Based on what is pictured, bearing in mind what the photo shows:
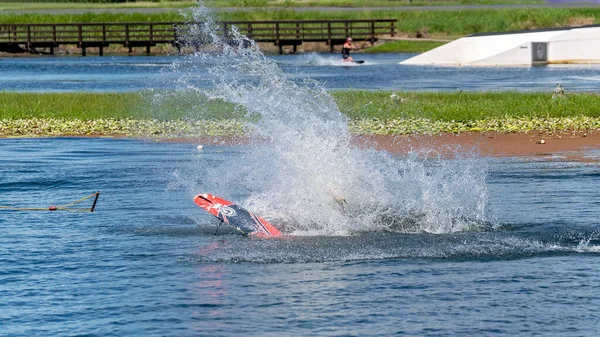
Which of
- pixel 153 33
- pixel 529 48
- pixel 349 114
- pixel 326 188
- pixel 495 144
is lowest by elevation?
pixel 495 144

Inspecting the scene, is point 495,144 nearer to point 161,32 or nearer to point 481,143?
point 481,143

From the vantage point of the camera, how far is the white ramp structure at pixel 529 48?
5466cm

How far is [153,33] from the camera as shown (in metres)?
76.1

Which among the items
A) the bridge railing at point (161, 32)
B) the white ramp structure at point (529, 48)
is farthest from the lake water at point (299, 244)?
the bridge railing at point (161, 32)

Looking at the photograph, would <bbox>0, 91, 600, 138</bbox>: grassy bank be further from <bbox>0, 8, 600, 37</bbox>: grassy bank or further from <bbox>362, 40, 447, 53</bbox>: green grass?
<bbox>0, 8, 600, 37</bbox>: grassy bank

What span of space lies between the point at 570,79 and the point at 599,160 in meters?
22.6

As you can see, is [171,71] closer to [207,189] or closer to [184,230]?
[207,189]

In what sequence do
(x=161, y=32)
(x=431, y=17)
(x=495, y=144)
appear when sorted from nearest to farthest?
(x=495, y=144)
(x=161, y=32)
(x=431, y=17)

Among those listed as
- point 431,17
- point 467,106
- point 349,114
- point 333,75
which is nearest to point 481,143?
point 467,106

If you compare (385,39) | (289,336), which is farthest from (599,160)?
(385,39)

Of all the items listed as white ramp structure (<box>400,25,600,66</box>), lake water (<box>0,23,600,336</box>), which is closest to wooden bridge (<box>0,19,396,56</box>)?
white ramp structure (<box>400,25,600,66</box>)

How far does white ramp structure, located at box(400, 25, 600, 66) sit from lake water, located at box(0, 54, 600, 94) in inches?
60.6

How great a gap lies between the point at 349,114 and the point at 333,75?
20.3 metres

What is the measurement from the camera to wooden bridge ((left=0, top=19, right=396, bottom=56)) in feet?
233
